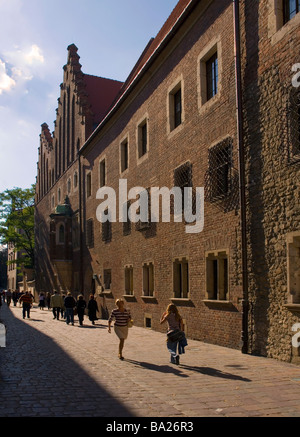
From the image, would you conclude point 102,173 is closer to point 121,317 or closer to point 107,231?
point 107,231

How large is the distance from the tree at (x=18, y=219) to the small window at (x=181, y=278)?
37438mm

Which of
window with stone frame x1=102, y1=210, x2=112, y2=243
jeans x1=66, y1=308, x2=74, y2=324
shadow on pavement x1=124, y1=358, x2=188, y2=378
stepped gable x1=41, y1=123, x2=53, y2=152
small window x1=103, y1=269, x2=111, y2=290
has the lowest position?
jeans x1=66, y1=308, x2=74, y2=324

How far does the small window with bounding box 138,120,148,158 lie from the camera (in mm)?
21453

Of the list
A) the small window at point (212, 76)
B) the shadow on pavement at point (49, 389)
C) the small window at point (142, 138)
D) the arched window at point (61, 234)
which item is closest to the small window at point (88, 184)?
the arched window at point (61, 234)

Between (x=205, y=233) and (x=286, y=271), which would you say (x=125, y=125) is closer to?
(x=205, y=233)

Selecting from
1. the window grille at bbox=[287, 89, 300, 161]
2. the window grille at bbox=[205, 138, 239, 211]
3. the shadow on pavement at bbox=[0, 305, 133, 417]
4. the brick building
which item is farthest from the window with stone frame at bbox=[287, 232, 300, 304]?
the shadow on pavement at bbox=[0, 305, 133, 417]

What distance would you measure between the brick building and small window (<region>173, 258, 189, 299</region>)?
4 centimetres

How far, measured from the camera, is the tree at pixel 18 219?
51.5 metres

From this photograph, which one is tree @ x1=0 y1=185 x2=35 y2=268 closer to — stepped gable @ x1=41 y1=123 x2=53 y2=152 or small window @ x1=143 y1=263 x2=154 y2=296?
stepped gable @ x1=41 y1=123 x2=53 y2=152

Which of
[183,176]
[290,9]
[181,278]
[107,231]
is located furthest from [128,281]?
[290,9]

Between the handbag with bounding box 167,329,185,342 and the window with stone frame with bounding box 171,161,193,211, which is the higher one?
the window with stone frame with bounding box 171,161,193,211

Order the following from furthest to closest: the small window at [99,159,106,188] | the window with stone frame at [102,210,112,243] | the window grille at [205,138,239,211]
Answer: the small window at [99,159,106,188] → the window with stone frame at [102,210,112,243] → the window grille at [205,138,239,211]

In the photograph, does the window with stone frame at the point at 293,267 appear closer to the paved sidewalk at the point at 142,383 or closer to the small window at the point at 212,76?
the paved sidewalk at the point at 142,383
